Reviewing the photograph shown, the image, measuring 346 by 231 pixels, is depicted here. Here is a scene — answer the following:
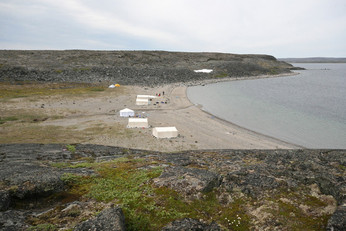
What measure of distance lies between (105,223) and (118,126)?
28483 millimetres

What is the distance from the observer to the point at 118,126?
35.2m

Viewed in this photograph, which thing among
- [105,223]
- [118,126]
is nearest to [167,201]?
[105,223]

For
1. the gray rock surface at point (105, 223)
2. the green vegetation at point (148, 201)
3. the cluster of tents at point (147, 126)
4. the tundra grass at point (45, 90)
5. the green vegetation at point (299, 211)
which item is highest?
the tundra grass at point (45, 90)

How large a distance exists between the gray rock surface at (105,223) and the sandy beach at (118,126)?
62.6 ft

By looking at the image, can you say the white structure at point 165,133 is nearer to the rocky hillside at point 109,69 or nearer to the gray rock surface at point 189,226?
the gray rock surface at point 189,226

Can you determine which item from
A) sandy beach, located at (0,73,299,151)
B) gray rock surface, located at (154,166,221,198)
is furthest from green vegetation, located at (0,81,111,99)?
gray rock surface, located at (154,166,221,198)

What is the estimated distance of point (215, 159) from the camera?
770 inches

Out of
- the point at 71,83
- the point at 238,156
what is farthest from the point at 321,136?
the point at 71,83

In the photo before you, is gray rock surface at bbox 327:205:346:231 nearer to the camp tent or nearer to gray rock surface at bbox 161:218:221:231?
gray rock surface at bbox 161:218:221:231

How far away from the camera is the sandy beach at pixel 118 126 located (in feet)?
95.4

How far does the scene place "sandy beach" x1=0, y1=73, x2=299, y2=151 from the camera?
95.4 ft

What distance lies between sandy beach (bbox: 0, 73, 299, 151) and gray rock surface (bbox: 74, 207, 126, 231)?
62.6 ft

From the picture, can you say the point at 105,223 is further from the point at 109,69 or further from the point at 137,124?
the point at 109,69

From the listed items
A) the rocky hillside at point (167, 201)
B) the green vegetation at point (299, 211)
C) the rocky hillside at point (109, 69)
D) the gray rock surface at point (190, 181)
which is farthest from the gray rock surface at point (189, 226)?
the rocky hillside at point (109, 69)
